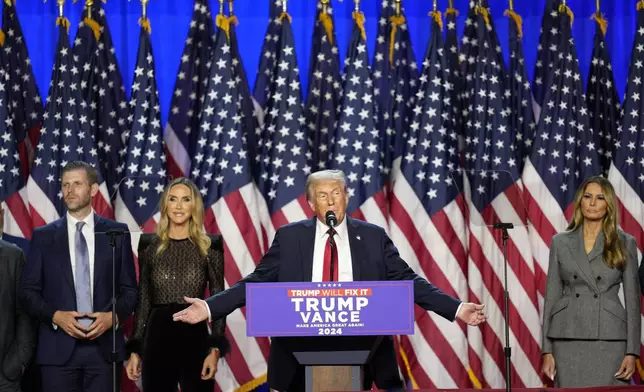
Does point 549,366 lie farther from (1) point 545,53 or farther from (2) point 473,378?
(1) point 545,53

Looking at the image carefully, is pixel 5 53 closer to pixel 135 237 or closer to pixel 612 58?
pixel 135 237

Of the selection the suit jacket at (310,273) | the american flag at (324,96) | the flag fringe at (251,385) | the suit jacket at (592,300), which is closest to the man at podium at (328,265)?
the suit jacket at (310,273)

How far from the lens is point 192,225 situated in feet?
15.8

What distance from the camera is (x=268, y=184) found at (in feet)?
19.9

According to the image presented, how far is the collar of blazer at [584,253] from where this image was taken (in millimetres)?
4984

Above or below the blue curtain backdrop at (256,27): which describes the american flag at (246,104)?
below

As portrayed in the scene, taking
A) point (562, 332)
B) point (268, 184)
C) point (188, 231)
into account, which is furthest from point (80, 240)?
point (562, 332)

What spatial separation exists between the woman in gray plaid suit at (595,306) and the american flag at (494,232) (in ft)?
3.20

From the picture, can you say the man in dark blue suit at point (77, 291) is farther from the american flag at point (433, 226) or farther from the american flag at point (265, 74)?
the american flag at point (433, 226)

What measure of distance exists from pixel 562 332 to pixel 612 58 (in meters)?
2.56

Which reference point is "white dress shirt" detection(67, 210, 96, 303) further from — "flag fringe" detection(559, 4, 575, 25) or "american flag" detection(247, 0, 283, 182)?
"flag fringe" detection(559, 4, 575, 25)

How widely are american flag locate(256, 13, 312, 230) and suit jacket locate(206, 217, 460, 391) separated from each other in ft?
5.95

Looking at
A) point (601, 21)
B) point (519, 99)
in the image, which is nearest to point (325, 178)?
point (519, 99)

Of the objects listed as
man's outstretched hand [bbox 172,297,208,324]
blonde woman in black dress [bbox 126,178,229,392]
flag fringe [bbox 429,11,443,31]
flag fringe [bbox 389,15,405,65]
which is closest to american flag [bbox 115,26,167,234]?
blonde woman in black dress [bbox 126,178,229,392]
